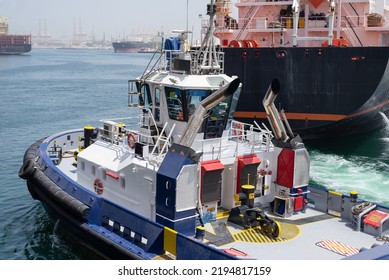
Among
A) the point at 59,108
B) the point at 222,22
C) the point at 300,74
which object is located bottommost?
the point at 59,108

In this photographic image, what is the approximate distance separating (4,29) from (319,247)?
190 metres

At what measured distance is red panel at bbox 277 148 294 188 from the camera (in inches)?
466

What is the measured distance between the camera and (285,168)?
12.0m

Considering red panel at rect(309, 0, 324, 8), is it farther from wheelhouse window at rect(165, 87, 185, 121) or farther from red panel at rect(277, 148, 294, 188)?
wheelhouse window at rect(165, 87, 185, 121)

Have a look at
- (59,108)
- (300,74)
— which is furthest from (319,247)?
(59,108)

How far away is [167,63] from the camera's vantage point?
41.6 ft

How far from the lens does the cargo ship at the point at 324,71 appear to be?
82.2 feet

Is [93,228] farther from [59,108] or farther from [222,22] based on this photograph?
[59,108]

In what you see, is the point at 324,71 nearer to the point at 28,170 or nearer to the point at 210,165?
the point at 28,170

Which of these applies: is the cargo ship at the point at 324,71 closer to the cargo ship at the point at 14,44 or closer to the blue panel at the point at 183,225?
the blue panel at the point at 183,225

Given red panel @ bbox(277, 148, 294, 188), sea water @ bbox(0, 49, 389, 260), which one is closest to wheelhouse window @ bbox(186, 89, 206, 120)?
red panel @ bbox(277, 148, 294, 188)

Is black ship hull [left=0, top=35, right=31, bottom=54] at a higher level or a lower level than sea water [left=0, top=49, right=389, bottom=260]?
higher

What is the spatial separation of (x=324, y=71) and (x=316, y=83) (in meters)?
0.67

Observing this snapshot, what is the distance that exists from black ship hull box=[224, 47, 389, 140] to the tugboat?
1347cm
